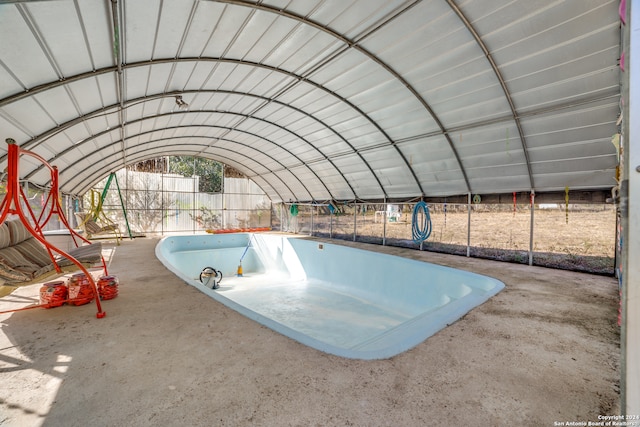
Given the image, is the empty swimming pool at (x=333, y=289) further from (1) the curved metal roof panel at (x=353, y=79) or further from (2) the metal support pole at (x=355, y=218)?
(1) the curved metal roof panel at (x=353, y=79)

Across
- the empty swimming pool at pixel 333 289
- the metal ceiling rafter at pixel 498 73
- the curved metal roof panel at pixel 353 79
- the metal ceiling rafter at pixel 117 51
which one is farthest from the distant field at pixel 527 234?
the metal ceiling rafter at pixel 117 51

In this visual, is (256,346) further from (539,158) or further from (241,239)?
(241,239)

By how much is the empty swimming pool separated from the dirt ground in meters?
0.31

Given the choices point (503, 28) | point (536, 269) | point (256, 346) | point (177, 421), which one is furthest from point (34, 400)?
point (536, 269)

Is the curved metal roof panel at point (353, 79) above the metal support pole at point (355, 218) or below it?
above

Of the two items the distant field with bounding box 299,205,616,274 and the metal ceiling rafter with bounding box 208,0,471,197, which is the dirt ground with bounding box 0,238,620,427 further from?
the distant field with bounding box 299,205,616,274

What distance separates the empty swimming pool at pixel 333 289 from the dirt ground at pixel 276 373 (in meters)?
0.31

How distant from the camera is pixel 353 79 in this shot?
6.35m

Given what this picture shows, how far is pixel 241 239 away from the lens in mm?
14047

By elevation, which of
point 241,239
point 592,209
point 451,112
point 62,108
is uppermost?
point 451,112

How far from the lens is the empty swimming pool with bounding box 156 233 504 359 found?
327 cm

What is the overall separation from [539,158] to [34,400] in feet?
28.6

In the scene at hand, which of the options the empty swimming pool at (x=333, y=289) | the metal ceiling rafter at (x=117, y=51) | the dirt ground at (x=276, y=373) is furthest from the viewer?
the metal ceiling rafter at (x=117, y=51)

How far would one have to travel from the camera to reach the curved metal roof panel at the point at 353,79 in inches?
153
